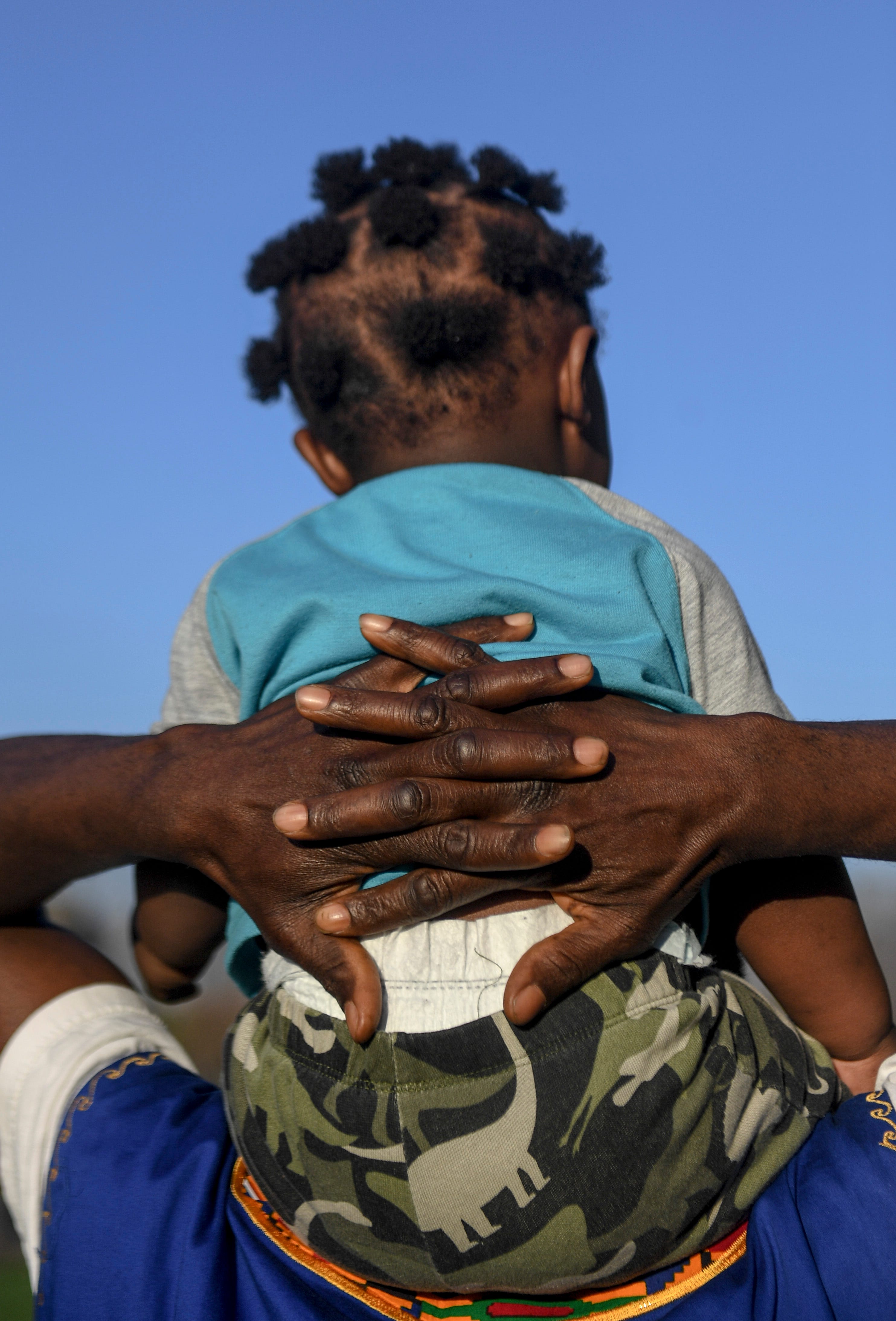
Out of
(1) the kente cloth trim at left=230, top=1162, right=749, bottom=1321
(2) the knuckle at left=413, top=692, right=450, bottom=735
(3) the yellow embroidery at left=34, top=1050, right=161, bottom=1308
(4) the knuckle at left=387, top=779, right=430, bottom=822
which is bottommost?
(1) the kente cloth trim at left=230, top=1162, right=749, bottom=1321

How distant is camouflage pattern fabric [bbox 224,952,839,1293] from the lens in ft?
4.82

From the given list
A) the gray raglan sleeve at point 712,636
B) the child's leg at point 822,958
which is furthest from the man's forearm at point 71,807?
the child's leg at point 822,958

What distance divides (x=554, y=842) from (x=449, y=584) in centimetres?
53

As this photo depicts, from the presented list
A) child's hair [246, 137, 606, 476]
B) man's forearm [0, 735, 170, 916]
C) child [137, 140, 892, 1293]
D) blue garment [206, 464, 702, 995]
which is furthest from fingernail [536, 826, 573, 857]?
child's hair [246, 137, 606, 476]

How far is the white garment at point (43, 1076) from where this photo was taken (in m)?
1.87

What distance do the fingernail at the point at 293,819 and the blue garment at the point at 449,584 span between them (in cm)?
33

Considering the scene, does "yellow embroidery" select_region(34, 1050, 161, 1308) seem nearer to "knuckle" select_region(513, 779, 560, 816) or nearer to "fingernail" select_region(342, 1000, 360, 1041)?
"fingernail" select_region(342, 1000, 360, 1041)

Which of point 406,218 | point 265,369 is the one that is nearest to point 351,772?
point 406,218

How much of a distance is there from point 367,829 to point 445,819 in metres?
0.11

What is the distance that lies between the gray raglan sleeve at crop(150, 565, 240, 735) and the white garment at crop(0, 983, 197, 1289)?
1.87 ft

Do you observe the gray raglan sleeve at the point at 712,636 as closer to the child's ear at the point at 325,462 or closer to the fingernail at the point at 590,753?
the fingernail at the point at 590,753

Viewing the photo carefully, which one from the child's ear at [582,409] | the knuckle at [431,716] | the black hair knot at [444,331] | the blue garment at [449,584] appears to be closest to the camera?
the knuckle at [431,716]

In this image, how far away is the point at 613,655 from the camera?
5.64 ft

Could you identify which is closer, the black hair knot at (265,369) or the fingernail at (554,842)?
the fingernail at (554,842)
